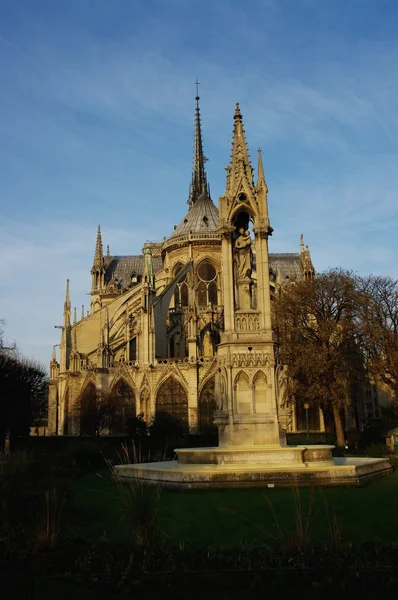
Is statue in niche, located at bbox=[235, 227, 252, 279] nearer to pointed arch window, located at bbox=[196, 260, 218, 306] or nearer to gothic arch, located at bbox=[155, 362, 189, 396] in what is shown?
gothic arch, located at bbox=[155, 362, 189, 396]

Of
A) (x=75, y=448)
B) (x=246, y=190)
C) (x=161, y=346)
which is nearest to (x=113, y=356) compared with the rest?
(x=161, y=346)

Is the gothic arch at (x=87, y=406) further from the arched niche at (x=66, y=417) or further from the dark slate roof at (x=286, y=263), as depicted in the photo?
the dark slate roof at (x=286, y=263)

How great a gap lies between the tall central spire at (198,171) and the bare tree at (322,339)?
47457 millimetres

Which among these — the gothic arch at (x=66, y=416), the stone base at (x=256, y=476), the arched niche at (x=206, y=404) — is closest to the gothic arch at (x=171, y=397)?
the arched niche at (x=206, y=404)

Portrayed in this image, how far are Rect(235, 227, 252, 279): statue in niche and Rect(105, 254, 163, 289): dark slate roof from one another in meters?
57.7

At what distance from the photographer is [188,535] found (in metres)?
7.83

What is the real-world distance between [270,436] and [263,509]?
4712 mm

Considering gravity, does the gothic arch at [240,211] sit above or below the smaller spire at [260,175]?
below

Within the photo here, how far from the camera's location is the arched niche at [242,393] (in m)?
14.2

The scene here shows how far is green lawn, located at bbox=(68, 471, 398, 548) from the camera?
7.62 m

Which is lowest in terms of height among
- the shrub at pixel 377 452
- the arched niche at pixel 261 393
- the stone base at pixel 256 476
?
the stone base at pixel 256 476

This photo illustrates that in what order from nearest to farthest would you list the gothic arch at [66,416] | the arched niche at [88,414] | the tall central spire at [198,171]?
the arched niche at [88,414] → the gothic arch at [66,416] → the tall central spire at [198,171]

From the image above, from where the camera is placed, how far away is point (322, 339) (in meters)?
33.9

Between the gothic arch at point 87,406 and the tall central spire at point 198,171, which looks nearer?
the gothic arch at point 87,406
